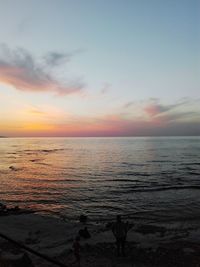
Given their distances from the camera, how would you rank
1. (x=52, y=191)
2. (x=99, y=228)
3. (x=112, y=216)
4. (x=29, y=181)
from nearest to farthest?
1. (x=99, y=228)
2. (x=112, y=216)
3. (x=52, y=191)
4. (x=29, y=181)

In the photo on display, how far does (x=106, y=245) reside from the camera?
2119cm

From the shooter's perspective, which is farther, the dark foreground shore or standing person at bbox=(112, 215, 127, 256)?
standing person at bbox=(112, 215, 127, 256)

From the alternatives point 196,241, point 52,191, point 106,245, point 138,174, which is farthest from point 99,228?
point 138,174

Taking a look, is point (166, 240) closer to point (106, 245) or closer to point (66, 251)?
point (106, 245)

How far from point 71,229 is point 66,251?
6.27 metres

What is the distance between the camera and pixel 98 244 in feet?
70.4

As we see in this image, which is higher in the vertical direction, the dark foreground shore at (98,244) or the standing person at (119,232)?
the standing person at (119,232)

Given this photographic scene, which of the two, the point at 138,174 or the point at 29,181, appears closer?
the point at 29,181

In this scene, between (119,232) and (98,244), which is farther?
(98,244)

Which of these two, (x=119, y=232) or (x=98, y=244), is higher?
(x=119, y=232)

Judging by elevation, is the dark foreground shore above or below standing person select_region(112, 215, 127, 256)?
below

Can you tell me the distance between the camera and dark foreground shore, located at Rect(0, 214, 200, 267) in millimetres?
18281

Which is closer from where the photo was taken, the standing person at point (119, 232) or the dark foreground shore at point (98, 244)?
the dark foreground shore at point (98, 244)

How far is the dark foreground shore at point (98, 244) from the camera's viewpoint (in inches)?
720
